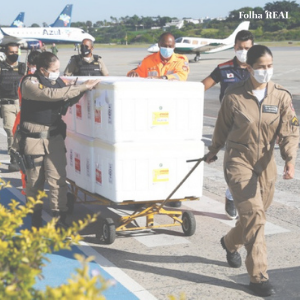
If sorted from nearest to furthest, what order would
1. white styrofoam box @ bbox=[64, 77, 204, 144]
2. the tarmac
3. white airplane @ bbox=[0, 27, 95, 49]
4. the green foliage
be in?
the green foliage → the tarmac → white styrofoam box @ bbox=[64, 77, 204, 144] → white airplane @ bbox=[0, 27, 95, 49]

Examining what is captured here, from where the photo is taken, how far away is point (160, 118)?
615 centimetres

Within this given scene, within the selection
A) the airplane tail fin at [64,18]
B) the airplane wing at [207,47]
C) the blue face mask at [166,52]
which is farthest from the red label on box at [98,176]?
the airplane tail fin at [64,18]

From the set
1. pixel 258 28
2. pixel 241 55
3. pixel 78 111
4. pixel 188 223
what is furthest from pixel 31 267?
pixel 258 28

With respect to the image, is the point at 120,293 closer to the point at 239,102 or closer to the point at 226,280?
the point at 226,280

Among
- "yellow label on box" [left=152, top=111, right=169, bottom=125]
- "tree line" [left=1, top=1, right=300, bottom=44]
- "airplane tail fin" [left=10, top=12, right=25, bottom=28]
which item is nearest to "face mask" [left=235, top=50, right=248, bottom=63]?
"yellow label on box" [left=152, top=111, right=169, bottom=125]

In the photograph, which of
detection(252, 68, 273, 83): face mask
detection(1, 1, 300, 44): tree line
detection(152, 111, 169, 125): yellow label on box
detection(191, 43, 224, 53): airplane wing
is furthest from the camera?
detection(1, 1, 300, 44): tree line

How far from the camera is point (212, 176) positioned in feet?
33.0

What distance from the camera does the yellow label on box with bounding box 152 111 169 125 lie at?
6.12 meters

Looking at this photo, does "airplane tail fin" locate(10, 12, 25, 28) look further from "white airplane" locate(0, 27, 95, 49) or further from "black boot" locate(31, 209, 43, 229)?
"black boot" locate(31, 209, 43, 229)

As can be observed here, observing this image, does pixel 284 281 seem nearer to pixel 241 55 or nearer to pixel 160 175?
pixel 160 175

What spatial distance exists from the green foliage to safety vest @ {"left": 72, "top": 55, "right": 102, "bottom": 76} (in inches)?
294

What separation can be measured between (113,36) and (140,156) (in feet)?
609

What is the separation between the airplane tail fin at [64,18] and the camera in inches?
4439

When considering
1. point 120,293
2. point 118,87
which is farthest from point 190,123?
point 120,293
